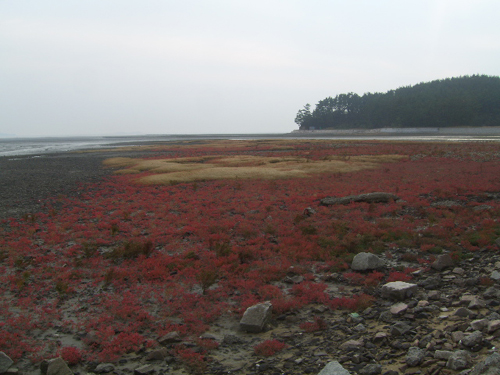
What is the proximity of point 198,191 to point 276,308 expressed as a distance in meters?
17.4

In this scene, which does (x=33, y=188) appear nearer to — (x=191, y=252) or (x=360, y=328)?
(x=191, y=252)

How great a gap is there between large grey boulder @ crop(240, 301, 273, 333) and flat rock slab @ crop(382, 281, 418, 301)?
310 cm

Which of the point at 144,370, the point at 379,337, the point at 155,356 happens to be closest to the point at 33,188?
the point at 155,356

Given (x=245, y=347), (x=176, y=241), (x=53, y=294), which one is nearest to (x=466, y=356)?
(x=245, y=347)

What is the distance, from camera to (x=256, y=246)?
13555 millimetres

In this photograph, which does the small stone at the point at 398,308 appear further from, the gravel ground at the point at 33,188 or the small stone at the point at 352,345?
the gravel ground at the point at 33,188

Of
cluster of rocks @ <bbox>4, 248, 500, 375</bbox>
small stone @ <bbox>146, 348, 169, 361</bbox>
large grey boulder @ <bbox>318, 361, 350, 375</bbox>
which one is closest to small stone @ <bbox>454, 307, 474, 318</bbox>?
cluster of rocks @ <bbox>4, 248, 500, 375</bbox>

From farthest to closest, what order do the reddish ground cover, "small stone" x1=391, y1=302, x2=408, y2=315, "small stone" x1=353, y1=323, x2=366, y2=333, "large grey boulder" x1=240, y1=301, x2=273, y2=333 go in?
the reddish ground cover < "small stone" x1=391, y1=302, x2=408, y2=315 < "large grey boulder" x1=240, y1=301, x2=273, y2=333 < "small stone" x1=353, y1=323, x2=366, y2=333

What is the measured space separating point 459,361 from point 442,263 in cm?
571

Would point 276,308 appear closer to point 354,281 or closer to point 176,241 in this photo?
point 354,281

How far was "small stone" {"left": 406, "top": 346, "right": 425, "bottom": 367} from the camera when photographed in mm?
6238

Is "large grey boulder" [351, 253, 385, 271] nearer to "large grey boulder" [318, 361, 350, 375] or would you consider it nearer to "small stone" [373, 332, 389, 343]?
"small stone" [373, 332, 389, 343]

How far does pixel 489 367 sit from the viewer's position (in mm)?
5234

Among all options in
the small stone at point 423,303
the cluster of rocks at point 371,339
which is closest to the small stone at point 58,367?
the cluster of rocks at point 371,339
